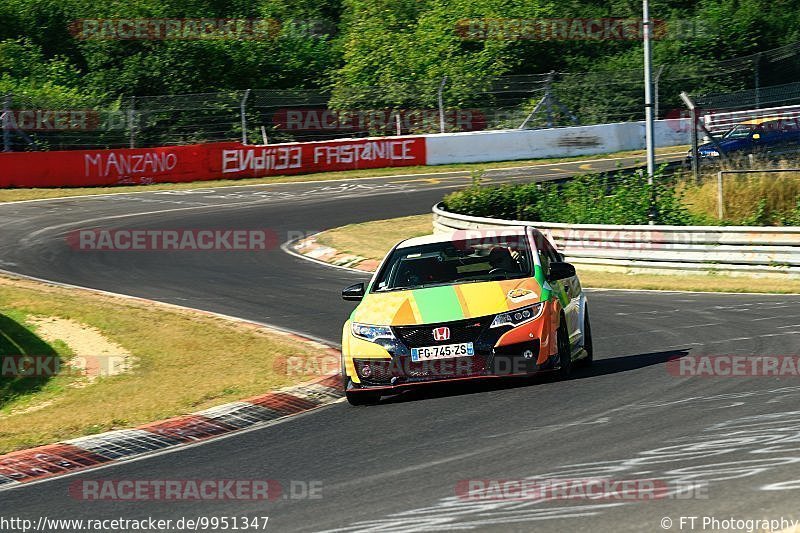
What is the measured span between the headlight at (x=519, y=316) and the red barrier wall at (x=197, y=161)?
28180 mm

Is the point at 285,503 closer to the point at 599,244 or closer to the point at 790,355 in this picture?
the point at 790,355

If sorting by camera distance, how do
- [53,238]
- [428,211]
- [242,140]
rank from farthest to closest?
[242,140]
[428,211]
[53,238]

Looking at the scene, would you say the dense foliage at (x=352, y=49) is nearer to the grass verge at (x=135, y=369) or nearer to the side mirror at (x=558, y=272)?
the grass verge at (x=135, y=369)

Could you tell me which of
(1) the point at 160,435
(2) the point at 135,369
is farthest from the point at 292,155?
(1) the point at 160,435

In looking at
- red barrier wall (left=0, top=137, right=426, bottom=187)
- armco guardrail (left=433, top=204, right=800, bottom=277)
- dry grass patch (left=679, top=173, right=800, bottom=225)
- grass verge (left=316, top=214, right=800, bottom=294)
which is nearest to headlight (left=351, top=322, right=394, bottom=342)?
grass verge (left=316, top=214, right=800, bottom=294)

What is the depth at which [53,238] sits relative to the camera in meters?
27.2

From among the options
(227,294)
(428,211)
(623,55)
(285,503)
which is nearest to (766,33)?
(623,55)

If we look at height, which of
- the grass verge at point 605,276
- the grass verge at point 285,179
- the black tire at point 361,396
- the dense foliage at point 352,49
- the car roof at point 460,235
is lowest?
the grass verge at point 605,276

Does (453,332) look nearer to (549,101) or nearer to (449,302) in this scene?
(449,302)

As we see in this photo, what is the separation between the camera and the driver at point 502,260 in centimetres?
1086

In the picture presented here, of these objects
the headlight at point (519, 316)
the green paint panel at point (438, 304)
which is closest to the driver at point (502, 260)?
the green paint panel at point (438, 304)

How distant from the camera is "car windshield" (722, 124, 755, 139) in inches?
1309

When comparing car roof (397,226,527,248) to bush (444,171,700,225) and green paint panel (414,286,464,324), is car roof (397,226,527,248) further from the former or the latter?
bush (444,171,700,225)

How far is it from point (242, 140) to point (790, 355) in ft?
102
